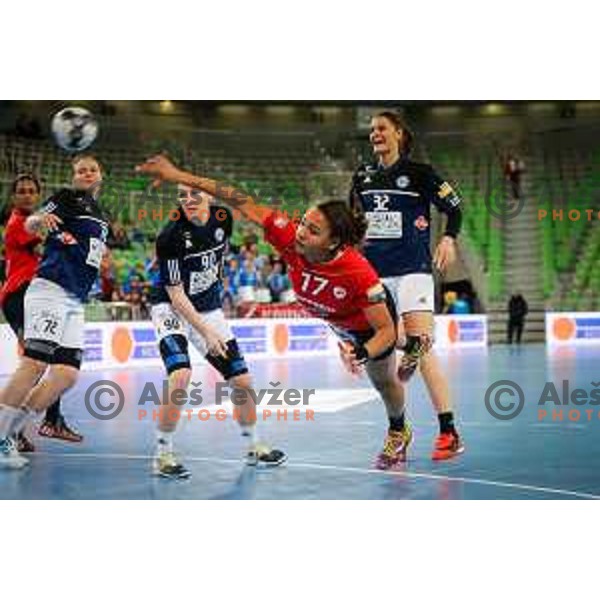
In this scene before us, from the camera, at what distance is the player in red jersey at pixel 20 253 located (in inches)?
216

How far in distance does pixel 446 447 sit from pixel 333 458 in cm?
62

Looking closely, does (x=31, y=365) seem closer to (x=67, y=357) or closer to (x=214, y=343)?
(x=67, y=357)

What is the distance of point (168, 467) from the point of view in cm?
465

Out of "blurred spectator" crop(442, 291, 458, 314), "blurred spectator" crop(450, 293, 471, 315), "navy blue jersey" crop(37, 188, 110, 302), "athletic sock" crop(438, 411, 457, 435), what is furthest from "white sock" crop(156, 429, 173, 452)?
"blurred spectator" crop(450, 293, 471, 315)

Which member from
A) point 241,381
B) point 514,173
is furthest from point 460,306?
point 241,381

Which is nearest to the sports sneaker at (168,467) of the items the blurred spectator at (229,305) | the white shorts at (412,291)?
the white shorts at (412,291)

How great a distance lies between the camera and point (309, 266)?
427cm

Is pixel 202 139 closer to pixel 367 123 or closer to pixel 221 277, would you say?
pixel 367 123

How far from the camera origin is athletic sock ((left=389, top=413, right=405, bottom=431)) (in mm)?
4863

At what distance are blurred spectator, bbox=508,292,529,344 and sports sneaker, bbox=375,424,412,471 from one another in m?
5.61

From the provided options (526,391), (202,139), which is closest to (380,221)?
(202,139)

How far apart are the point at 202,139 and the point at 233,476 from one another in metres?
2.83

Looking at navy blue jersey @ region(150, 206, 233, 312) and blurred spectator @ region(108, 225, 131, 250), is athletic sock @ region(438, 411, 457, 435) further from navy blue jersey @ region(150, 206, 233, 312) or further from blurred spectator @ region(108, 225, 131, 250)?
blurred spectator @ region(108, 225, 131, 250)

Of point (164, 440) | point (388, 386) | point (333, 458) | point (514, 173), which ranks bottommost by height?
point (333, 458)
